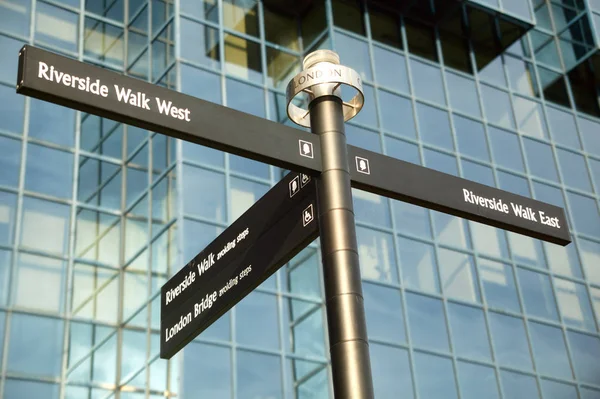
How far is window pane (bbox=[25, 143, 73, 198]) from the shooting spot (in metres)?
20.3

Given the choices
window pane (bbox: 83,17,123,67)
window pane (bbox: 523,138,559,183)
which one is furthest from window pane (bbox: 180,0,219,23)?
window pane (bbox: 523,138,559,183)

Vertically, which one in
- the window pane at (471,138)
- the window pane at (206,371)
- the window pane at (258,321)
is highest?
the window pane at (471,138)

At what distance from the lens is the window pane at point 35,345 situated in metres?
18.3

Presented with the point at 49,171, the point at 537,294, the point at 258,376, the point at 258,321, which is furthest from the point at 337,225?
the point at 537,294

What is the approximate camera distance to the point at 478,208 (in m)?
6.89

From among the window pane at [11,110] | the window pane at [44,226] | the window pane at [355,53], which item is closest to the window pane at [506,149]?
the window pane at [355,53]

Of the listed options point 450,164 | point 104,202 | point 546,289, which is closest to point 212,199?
point 104,202

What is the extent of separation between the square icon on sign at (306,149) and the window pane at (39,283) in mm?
13954

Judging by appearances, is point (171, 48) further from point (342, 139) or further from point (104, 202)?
point (342, 139)

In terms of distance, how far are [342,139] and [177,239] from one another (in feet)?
40.0

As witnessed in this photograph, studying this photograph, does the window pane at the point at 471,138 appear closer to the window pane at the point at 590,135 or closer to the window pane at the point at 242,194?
the window pane at the point at 590,135

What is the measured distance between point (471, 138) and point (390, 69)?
2723 mm

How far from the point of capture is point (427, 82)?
958 inches

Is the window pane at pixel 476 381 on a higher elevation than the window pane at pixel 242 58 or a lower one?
lower
